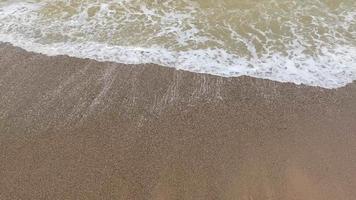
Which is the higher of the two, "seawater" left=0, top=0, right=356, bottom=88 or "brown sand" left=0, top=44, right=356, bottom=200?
"seawater" left=0, top=0, right=356, bottom=88

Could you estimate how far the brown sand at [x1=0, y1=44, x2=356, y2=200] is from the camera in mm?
5270

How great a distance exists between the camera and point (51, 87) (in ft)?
22.2

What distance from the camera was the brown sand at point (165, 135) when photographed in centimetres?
527

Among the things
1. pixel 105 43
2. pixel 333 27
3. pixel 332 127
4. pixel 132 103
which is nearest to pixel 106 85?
pixel 132 103

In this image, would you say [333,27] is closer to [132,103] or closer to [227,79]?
[227,79]

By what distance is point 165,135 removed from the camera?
5945mm

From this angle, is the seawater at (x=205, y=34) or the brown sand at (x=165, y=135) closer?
the brown sand at (x=165, y=135)

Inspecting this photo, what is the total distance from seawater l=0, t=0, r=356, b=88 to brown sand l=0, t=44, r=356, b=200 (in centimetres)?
37

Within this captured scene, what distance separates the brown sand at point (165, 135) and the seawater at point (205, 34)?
0.37m

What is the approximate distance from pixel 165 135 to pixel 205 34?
2.78 metres

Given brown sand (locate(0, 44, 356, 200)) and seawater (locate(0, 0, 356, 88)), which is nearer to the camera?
brown sand (locate(0, 44, 356, 200))

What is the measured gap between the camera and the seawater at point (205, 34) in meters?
7.23

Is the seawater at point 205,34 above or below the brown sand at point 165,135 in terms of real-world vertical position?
above

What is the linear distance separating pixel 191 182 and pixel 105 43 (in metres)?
3.59
